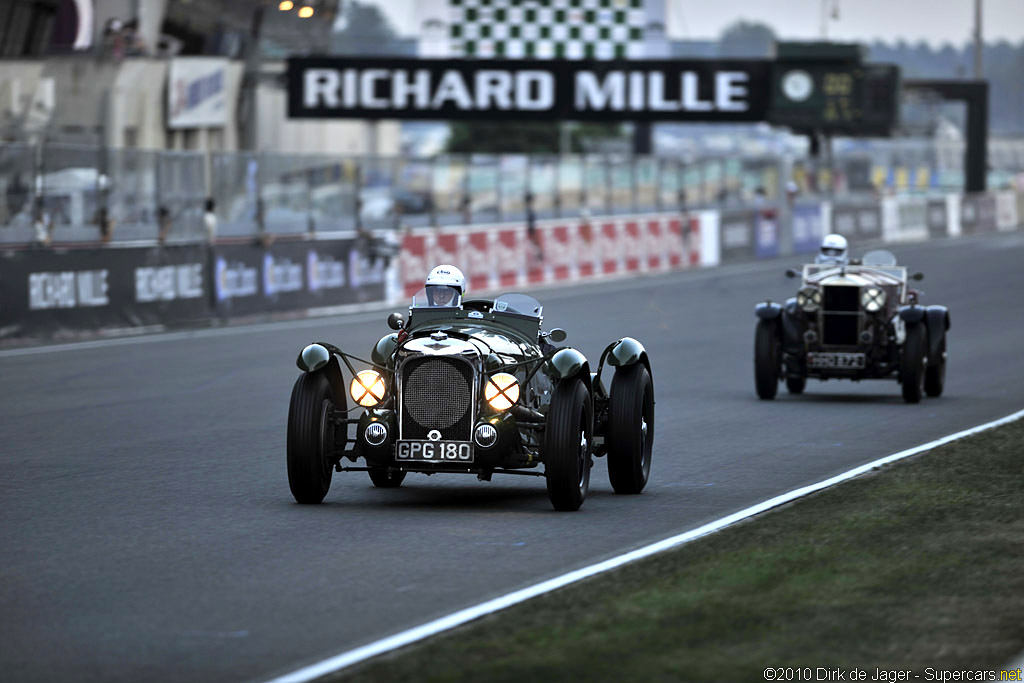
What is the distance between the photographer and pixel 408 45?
144ft

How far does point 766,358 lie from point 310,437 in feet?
25.5

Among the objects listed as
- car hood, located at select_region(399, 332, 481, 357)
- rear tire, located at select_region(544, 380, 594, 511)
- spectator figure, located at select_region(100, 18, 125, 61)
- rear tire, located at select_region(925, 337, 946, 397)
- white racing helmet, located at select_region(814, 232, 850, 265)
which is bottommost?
rear tire, located at select_region(925, 337, 946, 397)

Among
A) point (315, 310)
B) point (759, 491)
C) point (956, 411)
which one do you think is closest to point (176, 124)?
point (315, 310)

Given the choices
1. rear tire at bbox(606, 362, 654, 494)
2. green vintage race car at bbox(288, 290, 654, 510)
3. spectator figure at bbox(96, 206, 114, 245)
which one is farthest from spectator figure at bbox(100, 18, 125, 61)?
rear tire at bbox(606, 362, 654, 494)

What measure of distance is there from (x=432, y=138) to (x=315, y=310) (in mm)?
92122

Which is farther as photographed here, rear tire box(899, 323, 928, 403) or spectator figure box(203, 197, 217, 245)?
spectator figure box(203, 197, 217, 245)

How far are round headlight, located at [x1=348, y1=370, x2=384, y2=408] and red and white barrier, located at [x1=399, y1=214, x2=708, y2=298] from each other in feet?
69.7

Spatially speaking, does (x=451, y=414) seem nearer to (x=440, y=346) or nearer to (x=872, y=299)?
(x=440, y=346)

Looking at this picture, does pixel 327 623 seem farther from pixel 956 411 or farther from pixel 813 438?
pixel 956 411

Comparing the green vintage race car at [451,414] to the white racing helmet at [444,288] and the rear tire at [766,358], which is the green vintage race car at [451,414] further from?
the rear tire at [766,358]

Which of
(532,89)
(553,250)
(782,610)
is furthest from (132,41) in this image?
(782,610)

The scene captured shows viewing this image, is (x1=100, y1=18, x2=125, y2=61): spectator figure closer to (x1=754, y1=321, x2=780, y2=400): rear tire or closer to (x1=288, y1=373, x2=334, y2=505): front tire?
(x1=754, y1=321, x2=780, y2=400): rear tire

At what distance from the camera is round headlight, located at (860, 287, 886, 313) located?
1670 cm

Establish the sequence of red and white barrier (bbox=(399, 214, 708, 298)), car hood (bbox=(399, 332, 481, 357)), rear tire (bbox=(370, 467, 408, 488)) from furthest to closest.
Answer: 1. red and white barrier (bbox=(399, 214, 708, 298))
2. rear tire (bbox=(370, 467, 408, 488))
3. car hood (bbox=(399, 332, 481, 357))
